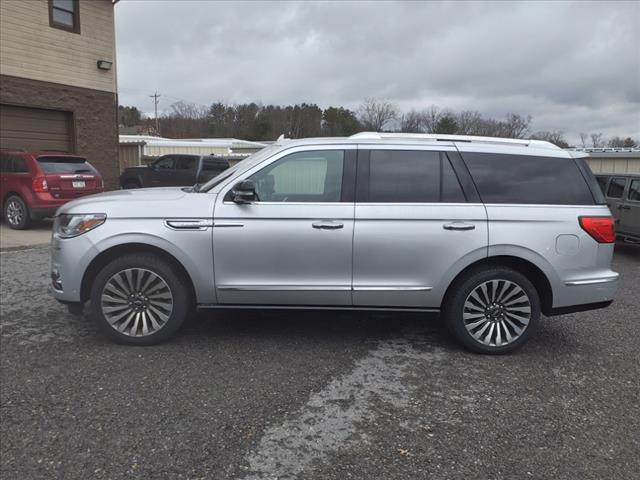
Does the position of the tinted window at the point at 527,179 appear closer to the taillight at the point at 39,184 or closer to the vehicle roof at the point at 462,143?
the vehicle roof at the point at 462,143

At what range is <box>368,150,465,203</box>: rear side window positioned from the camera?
14.6ft

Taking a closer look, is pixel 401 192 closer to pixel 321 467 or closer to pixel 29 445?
pixel 321 467

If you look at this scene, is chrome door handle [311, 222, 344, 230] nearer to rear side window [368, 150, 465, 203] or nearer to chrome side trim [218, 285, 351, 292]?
rear side window [368, 150, 465, 203]

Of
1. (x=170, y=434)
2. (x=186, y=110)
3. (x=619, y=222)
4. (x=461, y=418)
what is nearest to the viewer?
(x=170, y=434)

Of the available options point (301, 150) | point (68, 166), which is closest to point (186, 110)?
point (68, 166)

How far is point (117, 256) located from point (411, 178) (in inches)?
104

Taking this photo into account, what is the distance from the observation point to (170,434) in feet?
10.3

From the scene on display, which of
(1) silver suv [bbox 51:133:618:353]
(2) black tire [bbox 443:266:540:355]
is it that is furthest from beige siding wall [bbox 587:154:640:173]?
(2) black tire [bbox 443:266:540:355]

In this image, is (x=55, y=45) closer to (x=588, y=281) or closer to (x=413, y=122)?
(x=588, y=281)

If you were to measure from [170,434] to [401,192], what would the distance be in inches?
103

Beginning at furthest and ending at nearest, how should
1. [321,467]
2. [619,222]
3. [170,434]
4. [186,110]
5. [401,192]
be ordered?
1. [186,110]
2. [619,222]
3. [401,192]
4. [170,434]
5. [321,467]

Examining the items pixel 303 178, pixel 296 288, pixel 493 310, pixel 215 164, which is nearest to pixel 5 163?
pixel 215 164

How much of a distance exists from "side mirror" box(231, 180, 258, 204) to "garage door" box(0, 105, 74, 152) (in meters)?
12.0

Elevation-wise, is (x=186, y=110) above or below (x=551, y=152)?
above
